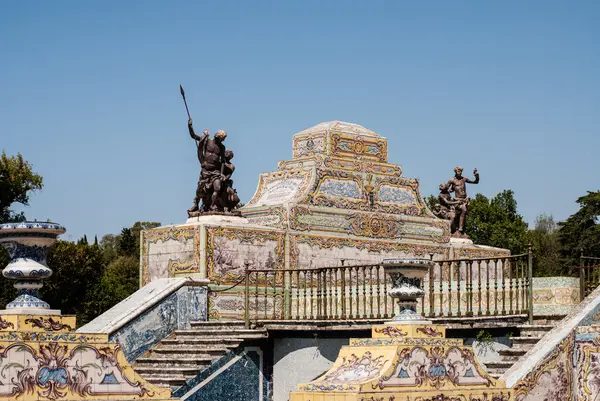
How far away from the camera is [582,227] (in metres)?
43.8

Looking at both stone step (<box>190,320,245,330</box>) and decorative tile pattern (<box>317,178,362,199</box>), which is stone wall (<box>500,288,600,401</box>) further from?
decorative tile pattern (<box>317,178,362,199</box>)

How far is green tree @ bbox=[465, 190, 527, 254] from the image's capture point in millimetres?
45906

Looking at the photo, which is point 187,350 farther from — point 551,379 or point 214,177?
point 551,379

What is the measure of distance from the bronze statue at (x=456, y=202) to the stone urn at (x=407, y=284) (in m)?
13.5

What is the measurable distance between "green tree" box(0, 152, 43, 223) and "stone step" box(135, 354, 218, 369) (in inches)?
835

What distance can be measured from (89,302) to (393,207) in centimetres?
1778

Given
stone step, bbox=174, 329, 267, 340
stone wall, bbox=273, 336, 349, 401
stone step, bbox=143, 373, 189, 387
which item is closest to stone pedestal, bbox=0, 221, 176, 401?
stone step, bbox=143, 373, 189, 387

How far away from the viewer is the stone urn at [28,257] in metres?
11.7

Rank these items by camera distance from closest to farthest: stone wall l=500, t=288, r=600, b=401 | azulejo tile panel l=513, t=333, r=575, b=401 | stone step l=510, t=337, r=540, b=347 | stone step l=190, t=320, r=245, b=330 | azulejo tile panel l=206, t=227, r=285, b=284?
1. azulejo tile panel l=513, t=333, r=575, b=401
2. stone wall l=500, t=288, r=600, b=401
3. stone step l=510, t=337, r=540, b=347
4. stone step l=190, t=320, r=245, b=330
5. azulejo tile panel l=206, t=227, r=285, b=284

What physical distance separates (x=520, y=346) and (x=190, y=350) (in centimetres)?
587

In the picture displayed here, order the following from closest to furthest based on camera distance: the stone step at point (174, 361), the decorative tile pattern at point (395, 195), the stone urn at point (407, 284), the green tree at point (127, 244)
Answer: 1. the stone urn at point (407, 284)
2. the stone step at point (174, 361)
3. the decorative tile pattern at point (395, 195)
4. the green tree at point (127, 244)

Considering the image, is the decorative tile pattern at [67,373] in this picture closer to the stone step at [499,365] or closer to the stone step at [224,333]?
the stone step at [499,365]

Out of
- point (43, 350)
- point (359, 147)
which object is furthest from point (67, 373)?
point (359, 147)

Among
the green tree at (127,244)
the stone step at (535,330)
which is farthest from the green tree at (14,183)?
the stone step at (535,330)
